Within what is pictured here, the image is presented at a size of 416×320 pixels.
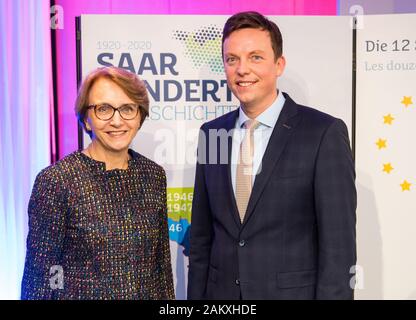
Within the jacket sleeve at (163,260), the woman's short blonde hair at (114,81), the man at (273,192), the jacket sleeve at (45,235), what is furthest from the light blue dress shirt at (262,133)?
the jacket sleeve at (45,235)

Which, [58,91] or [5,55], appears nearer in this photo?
[5,55]

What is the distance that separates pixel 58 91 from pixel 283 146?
194 cm

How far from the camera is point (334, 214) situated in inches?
79.0

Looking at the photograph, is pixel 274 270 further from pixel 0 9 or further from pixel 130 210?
pixel 0 9

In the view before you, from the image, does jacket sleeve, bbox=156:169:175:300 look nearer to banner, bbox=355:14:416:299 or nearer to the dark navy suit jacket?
the dark navy suit jacket

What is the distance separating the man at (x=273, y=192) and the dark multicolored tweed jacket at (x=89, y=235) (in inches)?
13.1

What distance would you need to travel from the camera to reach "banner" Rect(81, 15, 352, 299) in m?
3.03

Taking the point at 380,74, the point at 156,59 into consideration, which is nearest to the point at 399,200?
the point at 380,74

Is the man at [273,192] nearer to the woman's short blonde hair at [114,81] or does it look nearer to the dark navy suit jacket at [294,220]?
the dark navy suit jacket at [294,220]

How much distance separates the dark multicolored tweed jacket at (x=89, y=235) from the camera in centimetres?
201

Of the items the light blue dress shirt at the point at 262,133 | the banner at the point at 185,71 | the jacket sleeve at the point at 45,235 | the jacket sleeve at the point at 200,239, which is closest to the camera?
the jacket sleeve at the point at 45,235

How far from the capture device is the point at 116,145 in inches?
82.9

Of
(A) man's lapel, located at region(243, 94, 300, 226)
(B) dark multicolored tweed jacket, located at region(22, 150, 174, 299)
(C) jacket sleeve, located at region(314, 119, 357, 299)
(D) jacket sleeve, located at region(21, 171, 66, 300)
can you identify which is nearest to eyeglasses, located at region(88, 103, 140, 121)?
(B) dark multicolored tweed jacket, located at region(22, 150, 174, 299)

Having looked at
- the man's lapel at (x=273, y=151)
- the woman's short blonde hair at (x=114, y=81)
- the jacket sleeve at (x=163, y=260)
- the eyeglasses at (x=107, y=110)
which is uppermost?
the woman's short blonde hair at (x=114, y=81)
